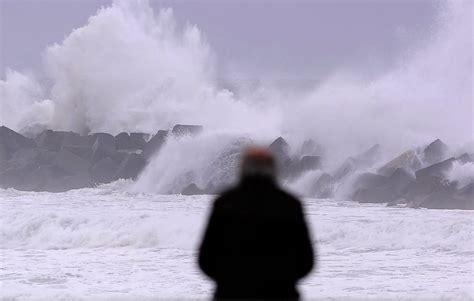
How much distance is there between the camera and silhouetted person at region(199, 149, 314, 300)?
108 inches

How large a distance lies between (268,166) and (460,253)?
8737mm

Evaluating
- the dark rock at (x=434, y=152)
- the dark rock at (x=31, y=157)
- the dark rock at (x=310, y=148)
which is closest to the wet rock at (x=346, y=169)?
the dark rock at (x=434, y=152)

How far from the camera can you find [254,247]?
2740mm

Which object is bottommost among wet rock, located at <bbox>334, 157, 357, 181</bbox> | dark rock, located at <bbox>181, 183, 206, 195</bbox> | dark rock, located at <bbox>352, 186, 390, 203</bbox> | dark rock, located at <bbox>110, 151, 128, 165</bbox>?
dark rock, located at <bbox>352, 186, 390, 203</bbox>

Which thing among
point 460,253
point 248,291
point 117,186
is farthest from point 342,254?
point 117,186

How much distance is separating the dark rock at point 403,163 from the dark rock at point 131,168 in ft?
21.4

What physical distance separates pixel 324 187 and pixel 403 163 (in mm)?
1840

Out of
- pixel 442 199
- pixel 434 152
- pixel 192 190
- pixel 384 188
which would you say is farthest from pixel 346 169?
pixel 442 199

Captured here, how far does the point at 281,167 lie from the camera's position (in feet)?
68.9

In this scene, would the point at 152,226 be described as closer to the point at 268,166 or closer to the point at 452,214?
the point at 452,214

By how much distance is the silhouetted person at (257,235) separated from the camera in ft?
8.98

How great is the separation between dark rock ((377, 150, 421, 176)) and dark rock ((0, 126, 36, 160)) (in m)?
10.5

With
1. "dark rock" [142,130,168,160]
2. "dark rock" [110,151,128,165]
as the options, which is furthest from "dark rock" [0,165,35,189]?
"dark rock" [142,130,168,160]

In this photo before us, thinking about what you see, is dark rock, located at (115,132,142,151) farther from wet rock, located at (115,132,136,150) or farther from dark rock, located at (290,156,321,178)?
dark rock, located at (290,156,321,178)
